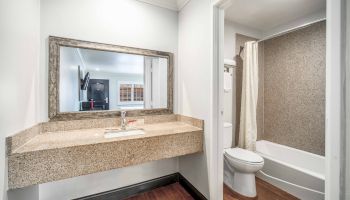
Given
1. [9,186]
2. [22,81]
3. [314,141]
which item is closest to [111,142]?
[9,186]

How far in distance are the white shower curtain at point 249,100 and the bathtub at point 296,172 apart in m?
0.36

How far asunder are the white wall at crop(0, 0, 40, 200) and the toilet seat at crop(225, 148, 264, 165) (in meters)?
2.02

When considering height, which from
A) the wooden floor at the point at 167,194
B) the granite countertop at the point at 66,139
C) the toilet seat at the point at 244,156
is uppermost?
the granite countertop at the point at 66,139

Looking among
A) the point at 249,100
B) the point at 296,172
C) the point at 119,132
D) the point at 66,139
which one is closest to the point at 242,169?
the point at 296,172

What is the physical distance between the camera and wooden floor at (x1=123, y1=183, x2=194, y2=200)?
1722 mm

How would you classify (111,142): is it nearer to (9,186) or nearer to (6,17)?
(9,186)

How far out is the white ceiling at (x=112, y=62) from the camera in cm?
161

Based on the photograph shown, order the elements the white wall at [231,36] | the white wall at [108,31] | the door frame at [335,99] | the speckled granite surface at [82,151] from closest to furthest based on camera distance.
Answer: the door frame at [335,99] → the speckled granite surface at [82,151] → the white wall at [108,31] → the white wall at [231,36]

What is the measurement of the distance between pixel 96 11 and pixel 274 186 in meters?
3.01

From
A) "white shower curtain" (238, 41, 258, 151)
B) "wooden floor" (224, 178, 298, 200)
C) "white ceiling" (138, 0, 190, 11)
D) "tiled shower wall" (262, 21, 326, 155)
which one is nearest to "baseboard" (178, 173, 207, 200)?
"wooden floor" (224, 178, 298, 200)

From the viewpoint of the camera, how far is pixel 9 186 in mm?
918

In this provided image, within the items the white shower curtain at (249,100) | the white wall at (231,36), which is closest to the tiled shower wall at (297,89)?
the white shower curtain at (249,100)

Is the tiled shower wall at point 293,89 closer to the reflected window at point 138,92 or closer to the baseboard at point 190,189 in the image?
the baseboard at point 190,189

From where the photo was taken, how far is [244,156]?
6.05ft
